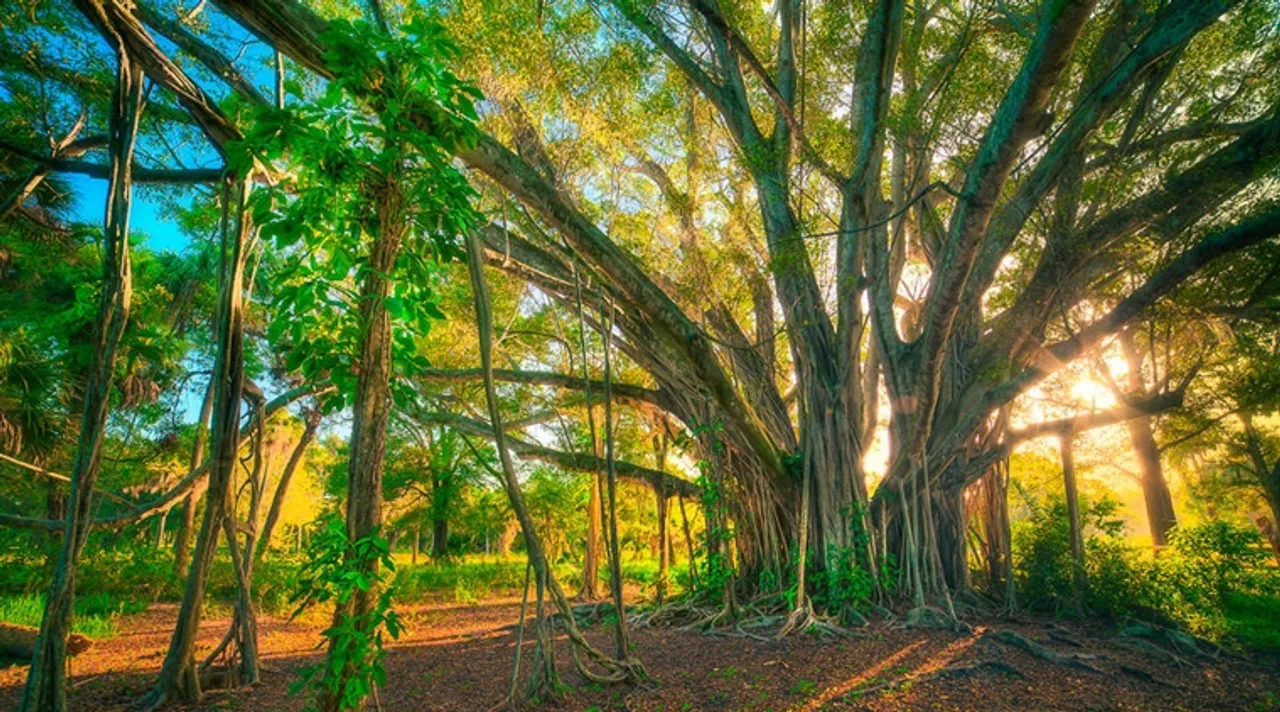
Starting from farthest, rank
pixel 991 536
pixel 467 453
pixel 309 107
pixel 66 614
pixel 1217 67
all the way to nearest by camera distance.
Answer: pixel 467 453 → pixel 991 536 → pixel 1217 67 → pixel 66 614 → pixel 309 107

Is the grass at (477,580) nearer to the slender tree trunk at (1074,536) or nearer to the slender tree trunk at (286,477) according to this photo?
the slender tree trunk at (286,477)

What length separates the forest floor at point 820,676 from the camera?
2.87 metres

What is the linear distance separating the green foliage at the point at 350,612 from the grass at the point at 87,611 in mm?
4975

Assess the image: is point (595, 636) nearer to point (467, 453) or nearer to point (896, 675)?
point (896, 675)

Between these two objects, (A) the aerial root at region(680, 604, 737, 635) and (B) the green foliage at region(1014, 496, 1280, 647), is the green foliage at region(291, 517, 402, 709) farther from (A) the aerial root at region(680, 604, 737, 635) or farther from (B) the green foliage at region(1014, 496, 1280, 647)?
(B) the green foliage at region(1014, 496, 1280, 647)

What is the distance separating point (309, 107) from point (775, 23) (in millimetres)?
5847

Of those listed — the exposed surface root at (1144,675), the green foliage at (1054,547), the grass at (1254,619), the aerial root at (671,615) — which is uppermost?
the green foliage at (1054,547)

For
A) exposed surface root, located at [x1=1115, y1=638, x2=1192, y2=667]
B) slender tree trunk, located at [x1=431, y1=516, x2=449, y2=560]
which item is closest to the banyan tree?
exposed surface root, located at [x1=1115, y1=638, x2=1192, y2=667]

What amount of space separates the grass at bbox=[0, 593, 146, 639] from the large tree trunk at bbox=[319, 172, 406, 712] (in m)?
5.03

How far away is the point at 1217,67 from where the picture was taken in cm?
435

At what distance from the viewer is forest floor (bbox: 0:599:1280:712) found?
2.87 metres

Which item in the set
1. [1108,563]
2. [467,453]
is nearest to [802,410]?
[1108,563]

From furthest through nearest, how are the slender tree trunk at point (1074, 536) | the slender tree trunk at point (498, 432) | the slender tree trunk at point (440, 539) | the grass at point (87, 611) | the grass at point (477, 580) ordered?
1. the slender tree trunk at point (440, 539)
2. the grass at point (477, 580)
3. the grass at point (87, 611)
4. the slender tree trunk at point (1074, 536)
5. the slender tree trunk at point (498, 432)

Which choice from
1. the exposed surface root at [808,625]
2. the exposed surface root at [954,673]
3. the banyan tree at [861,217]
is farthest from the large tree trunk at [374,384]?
the exposed surface root at [808,625]
